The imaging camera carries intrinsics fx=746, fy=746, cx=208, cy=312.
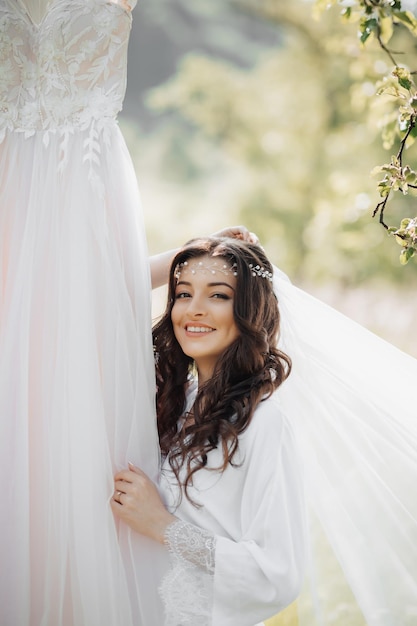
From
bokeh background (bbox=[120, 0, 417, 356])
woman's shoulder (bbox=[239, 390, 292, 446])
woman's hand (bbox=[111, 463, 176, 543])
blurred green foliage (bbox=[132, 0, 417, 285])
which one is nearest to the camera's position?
woman's hand (bbox=[111, 463, 176, 543])

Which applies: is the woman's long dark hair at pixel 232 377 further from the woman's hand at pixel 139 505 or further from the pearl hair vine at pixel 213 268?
the woman's hand at pixel 139 505

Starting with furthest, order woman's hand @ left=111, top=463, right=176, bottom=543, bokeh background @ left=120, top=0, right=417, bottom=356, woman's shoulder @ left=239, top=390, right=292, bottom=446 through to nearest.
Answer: bokeh background @ left=120, top=0, right=417, bottom=356, woman's shoulder @ left=239, top=390, right=292, bottom=446, woman's hand @ left=111, top=463, right=176, bottom=543

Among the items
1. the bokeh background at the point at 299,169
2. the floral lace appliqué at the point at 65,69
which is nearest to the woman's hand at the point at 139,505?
the floral lace appliqué at the point at 65,69

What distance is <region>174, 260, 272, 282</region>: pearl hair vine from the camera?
227 centimetres

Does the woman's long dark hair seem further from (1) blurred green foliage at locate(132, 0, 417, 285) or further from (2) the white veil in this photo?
(1) blurred green foliage at locate(132, 0, 417, 285)

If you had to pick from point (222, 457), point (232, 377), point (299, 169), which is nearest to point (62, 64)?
point (232, 377)

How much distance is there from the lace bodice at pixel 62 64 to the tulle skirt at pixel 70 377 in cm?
6

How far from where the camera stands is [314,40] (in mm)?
11508

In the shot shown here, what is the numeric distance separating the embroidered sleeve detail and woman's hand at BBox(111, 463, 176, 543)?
1.3 inches

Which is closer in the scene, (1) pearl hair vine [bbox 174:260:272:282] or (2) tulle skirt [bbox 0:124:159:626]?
(2) tulle skirt [bbox 0:124:159:626]

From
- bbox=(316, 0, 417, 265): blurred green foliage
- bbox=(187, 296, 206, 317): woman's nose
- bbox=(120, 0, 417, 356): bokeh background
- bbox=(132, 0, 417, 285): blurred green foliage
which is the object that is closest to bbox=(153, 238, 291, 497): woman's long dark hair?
bbox=(187, 296, 206, 317): woman's nose

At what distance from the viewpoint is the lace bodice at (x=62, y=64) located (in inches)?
74.1

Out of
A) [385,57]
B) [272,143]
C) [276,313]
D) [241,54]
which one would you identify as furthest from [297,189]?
[276,313]

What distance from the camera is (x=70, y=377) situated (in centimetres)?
182
